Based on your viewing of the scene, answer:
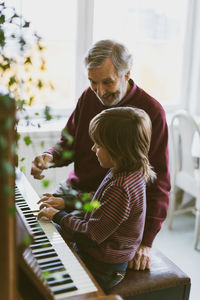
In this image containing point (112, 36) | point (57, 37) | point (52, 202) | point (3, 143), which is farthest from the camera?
point (112, 36)

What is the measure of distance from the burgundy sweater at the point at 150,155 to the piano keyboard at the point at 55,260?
1.22 ft

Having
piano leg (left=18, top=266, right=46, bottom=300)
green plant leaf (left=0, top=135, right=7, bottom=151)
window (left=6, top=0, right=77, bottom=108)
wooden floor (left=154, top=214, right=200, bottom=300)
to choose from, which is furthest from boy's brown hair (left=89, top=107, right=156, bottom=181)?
window (left=6, top=0, right=77, bottom=108)

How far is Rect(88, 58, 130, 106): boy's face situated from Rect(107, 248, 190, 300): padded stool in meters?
0.75

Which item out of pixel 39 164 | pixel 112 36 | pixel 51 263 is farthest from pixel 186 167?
pixel 51 263

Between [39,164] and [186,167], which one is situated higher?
[39,164]

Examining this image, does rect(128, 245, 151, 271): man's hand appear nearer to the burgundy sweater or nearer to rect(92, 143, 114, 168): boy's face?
the burgundy sweater

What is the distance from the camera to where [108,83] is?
5.95 ft

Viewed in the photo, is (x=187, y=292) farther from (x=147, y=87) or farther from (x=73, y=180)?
(x=147, y=87)

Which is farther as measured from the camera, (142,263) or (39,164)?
(39,164)

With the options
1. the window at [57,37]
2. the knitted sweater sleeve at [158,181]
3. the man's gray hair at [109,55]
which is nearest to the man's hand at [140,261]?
the knitted sweater sleeve at [158,181]

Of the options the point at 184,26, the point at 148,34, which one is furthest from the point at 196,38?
the point at 148,34

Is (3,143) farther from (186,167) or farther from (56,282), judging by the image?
(186,167)

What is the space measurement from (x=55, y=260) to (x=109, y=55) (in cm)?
95

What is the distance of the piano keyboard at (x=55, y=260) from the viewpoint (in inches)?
45.2
